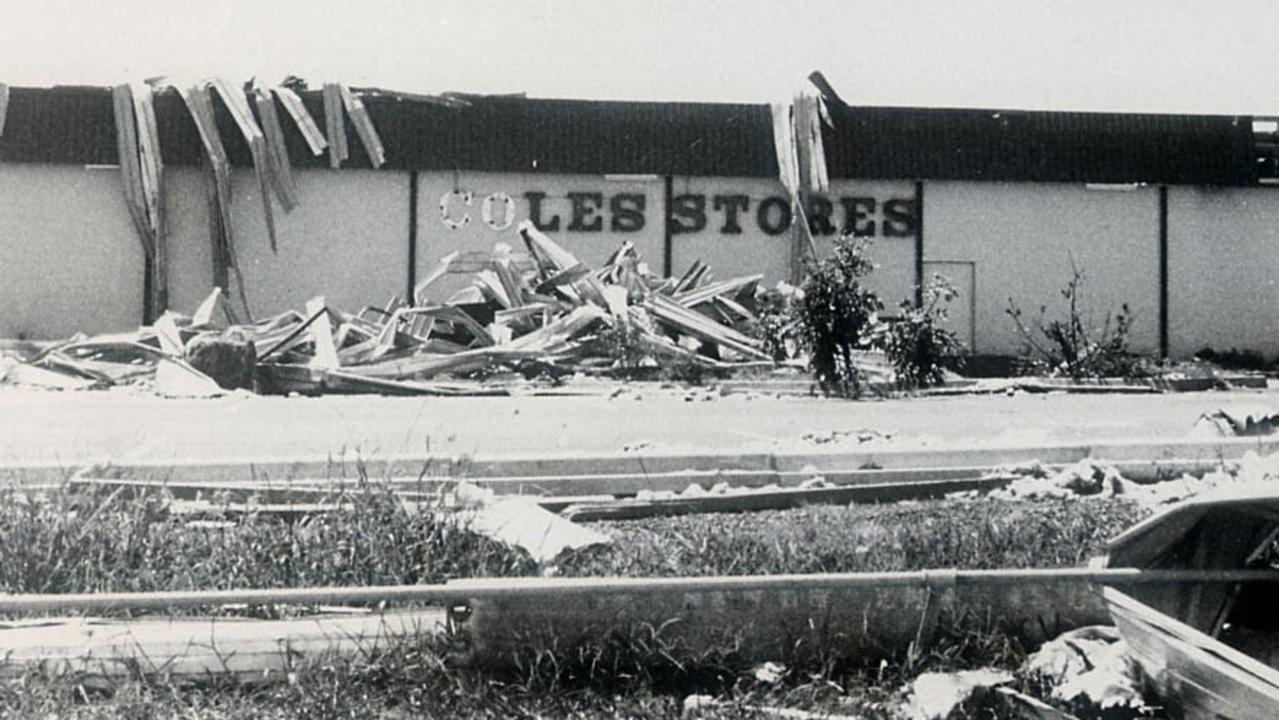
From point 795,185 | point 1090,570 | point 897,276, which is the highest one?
point 795,185

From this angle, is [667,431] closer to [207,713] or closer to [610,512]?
[610,512]

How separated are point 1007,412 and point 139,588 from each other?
10.7m

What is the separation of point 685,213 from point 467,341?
7401 mm

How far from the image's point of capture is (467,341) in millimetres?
21172

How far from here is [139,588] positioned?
20.0 feet

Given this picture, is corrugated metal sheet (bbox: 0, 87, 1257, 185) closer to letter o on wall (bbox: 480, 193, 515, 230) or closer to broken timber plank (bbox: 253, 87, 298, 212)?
broken timber plank (bbox: 253, 87, 298, 212)

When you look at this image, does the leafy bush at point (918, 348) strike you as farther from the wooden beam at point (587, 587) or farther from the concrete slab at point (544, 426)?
the wooden beam at point (587, 587)

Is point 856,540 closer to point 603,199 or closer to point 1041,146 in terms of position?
point 603,199

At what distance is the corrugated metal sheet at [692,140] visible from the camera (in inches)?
1008

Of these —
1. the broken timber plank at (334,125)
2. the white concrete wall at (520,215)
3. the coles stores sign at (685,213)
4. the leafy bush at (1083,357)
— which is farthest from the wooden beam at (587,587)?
the coles stores sign at (685,213)

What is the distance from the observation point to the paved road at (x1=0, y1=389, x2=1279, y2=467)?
1079cm

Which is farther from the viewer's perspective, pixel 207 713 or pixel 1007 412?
pixel 1007 412

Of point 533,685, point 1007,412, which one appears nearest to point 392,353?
point 1007,412

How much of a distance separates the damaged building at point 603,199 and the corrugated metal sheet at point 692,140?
4cm
